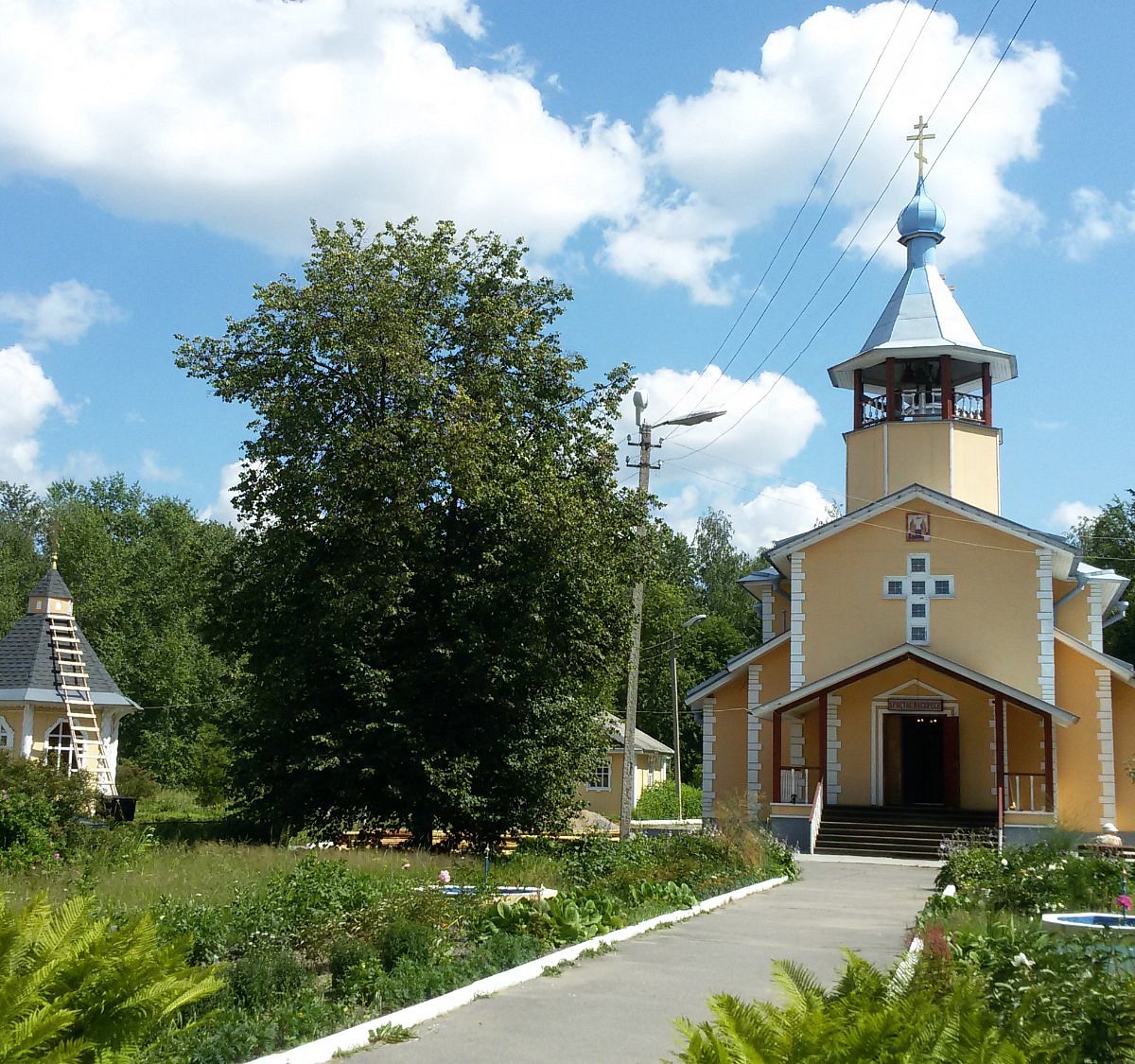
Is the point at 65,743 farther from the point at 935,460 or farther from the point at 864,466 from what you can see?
the point at 935,460

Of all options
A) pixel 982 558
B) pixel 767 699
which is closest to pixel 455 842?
pixel 767 699

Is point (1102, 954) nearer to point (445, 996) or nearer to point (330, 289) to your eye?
point (445, 996)

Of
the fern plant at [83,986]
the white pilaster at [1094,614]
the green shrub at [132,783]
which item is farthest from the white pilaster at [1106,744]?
the green shrub at [132,783]

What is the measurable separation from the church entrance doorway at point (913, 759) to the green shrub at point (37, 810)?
18.1 meters

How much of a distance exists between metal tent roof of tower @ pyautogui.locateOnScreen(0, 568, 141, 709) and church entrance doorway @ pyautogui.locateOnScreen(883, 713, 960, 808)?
70.2ft

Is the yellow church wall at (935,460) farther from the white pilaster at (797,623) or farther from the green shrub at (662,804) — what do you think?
the green shrub at (662,804)

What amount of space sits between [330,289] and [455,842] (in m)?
9.99

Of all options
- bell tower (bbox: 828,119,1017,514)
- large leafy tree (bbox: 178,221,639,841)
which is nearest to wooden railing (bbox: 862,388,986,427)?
bell tower (bbox: 828,119,1017,514)

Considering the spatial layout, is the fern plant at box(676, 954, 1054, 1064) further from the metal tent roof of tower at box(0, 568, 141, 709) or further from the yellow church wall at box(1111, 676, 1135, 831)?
the metal tent roof of tower at box(0, 568, 141, 709)

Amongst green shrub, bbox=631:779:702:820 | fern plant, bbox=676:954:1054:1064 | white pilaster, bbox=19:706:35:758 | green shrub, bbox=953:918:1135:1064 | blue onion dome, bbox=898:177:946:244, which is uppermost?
blue onion dome, bbox=898:177:946:244

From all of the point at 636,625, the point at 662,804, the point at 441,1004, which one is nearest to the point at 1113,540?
the point at 662,804

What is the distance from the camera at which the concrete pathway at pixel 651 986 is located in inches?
286

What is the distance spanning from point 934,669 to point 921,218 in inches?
533

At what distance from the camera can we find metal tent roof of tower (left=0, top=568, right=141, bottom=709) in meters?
33.8
